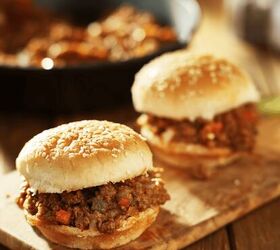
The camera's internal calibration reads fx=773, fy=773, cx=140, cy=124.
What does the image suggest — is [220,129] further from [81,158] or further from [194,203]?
[81,158]

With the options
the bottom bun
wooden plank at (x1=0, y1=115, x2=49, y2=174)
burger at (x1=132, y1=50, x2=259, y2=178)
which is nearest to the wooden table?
wooden plank at (x1=0, y1=115, x2=49, y2=174)

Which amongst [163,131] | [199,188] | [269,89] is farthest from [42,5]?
[199,188]

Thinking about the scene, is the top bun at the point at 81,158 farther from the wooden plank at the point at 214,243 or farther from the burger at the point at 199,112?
the burger at the point at 199,112

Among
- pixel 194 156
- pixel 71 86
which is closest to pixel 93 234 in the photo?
pixel 194 156

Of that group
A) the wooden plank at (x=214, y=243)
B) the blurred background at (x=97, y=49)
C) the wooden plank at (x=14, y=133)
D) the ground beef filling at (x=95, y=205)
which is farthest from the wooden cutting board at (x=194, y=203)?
the blurred background at (x=97, y=49)

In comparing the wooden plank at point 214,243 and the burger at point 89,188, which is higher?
the burger at point 89,188

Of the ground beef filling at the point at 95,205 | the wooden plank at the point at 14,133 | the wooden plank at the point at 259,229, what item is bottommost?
the wooden plank at the point at 14,133
